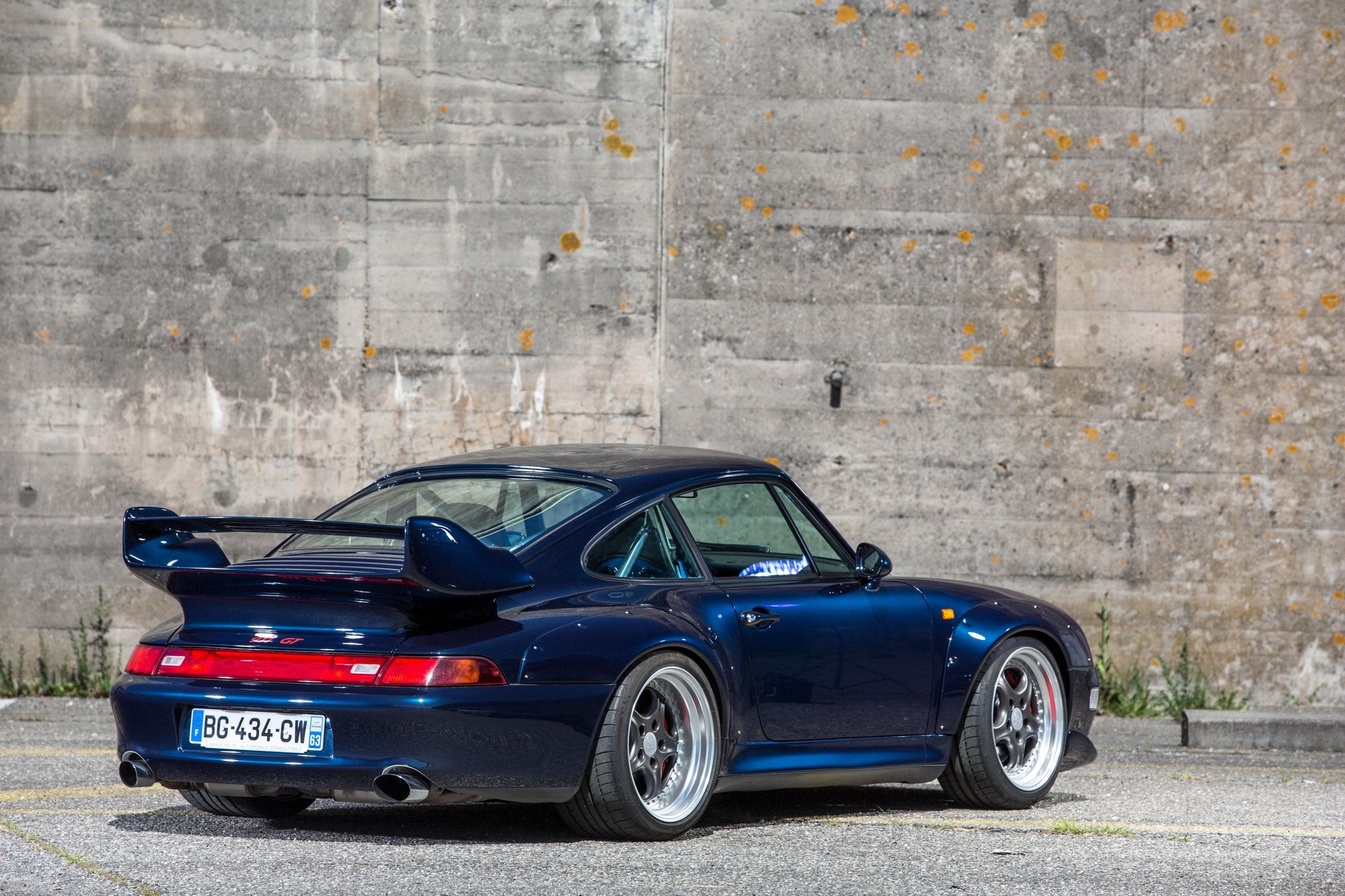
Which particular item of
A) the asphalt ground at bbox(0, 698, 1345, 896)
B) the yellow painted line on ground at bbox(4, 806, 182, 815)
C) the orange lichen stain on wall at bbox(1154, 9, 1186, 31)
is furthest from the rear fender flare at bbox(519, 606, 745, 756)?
the orange lichen stain on wall at bbox(1154, 9, 1186, 31)

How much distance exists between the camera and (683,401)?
10.1 meters

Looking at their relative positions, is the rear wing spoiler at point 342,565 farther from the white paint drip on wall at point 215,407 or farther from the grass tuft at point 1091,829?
the white paint drip on wall at point 215,407

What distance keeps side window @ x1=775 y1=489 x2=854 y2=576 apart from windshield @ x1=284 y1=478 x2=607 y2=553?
960mm

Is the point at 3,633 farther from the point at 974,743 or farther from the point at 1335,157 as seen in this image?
the point at 1335,157

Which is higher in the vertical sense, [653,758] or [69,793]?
[653,758]

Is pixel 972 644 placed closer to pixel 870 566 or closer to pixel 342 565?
pixel 870 566

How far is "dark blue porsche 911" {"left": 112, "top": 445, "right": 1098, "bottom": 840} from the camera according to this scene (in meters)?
4.55

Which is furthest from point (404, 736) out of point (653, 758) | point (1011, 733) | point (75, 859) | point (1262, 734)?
point (1262, 734)

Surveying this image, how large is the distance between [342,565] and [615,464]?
112cm

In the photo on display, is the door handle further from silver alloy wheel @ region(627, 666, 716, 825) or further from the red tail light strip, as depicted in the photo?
the red tail light strip

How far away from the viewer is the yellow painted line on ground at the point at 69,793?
5809mm

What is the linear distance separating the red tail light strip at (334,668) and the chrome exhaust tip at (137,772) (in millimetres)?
262

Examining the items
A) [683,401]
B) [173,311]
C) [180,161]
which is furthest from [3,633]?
[683,401]

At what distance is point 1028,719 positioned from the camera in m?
6.25
